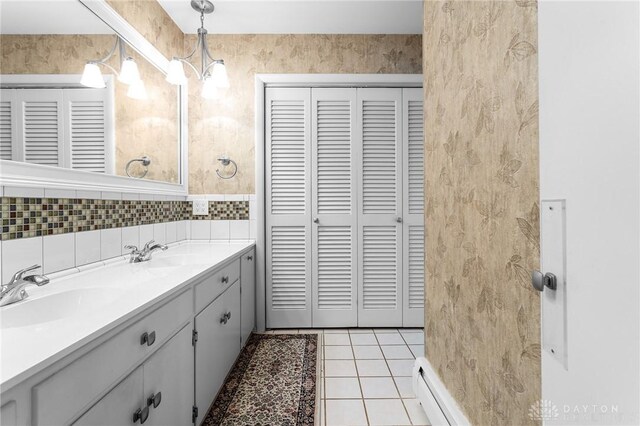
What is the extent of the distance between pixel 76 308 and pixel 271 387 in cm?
113

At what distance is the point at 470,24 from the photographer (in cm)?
115

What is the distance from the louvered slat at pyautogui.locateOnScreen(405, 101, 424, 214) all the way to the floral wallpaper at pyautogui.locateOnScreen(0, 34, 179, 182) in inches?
74.5

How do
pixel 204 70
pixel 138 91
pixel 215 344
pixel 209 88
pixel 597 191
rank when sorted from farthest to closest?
pixel 204 70
pixel 209 88
pixel 138 91
pixel 215 344
pixel 597 191

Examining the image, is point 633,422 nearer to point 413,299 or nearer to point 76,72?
point 76,72

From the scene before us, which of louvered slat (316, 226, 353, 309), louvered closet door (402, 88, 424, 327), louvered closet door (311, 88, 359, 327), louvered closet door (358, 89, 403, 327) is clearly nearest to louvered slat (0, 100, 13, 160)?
louvered closet door (311, 88, 359, 327)

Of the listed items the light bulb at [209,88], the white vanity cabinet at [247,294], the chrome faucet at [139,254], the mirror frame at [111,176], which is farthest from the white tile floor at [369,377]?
the light bulb at [209,88]

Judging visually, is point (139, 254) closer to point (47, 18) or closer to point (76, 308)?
point (76, 308)

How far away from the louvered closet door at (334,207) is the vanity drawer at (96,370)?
66.3 inches

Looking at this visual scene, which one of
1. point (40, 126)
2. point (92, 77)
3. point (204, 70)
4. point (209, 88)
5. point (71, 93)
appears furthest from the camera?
point (204, 70)

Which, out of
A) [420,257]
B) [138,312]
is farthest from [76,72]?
[420,257]

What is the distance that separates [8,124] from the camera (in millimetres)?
1148

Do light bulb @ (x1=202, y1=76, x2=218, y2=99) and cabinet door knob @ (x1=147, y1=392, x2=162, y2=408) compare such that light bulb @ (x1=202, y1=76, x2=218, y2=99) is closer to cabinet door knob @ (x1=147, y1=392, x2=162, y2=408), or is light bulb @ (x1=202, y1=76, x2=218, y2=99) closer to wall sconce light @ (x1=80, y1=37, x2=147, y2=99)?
wall sconce light @ (x1=80, y1=37, x2=147, y2=99)

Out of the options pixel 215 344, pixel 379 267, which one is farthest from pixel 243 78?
pixel 215 344

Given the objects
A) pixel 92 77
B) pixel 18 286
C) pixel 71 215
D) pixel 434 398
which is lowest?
pixel 434 398
